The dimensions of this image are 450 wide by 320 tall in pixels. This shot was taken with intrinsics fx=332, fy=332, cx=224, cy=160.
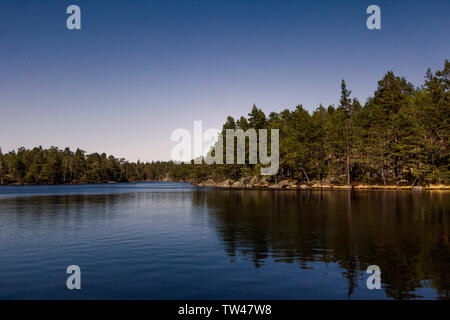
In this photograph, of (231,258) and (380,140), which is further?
(380,140)

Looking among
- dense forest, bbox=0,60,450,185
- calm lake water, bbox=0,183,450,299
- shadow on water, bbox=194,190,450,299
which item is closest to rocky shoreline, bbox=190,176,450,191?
dense forest, bbox=0,60,450,185

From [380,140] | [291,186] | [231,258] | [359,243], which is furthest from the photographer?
[291,186]

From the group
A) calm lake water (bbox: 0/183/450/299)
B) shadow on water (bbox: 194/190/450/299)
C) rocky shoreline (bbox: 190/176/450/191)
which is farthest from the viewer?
rocky shoreline (bbox: 190/176/450/191)

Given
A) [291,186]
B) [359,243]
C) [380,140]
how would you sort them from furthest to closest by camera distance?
1. [291,186]
2. [380,140]
3. [359,243]

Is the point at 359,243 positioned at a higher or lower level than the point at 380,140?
lower

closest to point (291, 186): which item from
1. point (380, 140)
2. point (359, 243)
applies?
point (380, 140)

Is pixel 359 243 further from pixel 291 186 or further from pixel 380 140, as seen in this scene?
pixel 291 186

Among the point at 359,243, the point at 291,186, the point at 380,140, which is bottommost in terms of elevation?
the point at 291,186

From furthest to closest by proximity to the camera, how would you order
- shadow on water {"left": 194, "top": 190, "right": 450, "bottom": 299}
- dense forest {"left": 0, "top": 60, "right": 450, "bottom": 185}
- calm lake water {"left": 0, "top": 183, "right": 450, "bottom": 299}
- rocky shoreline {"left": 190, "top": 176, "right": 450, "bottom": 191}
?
rocky shoreline {"left": 190, "top": 176, "right": 450, "bottom": 191} → dense forest {"left": 0, "top": 60, "right": 450, "bottom": 185} → shadow on water {"left": 194, "top": 190, "right": 450, "bottom": 299} → calm lake water {"left": 0, "top": 183, "right": 450, "bottom": 299}

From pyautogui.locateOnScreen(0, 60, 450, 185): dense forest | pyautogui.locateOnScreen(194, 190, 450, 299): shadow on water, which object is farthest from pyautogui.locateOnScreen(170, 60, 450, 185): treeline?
pyautogui.locateOnScreen(194, 190, 450, 299): shadow on water

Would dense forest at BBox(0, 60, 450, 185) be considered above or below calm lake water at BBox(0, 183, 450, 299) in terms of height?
above

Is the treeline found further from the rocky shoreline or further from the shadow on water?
the shadow on water

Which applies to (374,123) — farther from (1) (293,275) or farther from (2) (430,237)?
(1) (293,275)

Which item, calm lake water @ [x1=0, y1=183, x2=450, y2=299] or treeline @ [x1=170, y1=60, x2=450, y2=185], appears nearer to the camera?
calm lake water @ [x1=0, y1=183, x2=450, y2=299]
